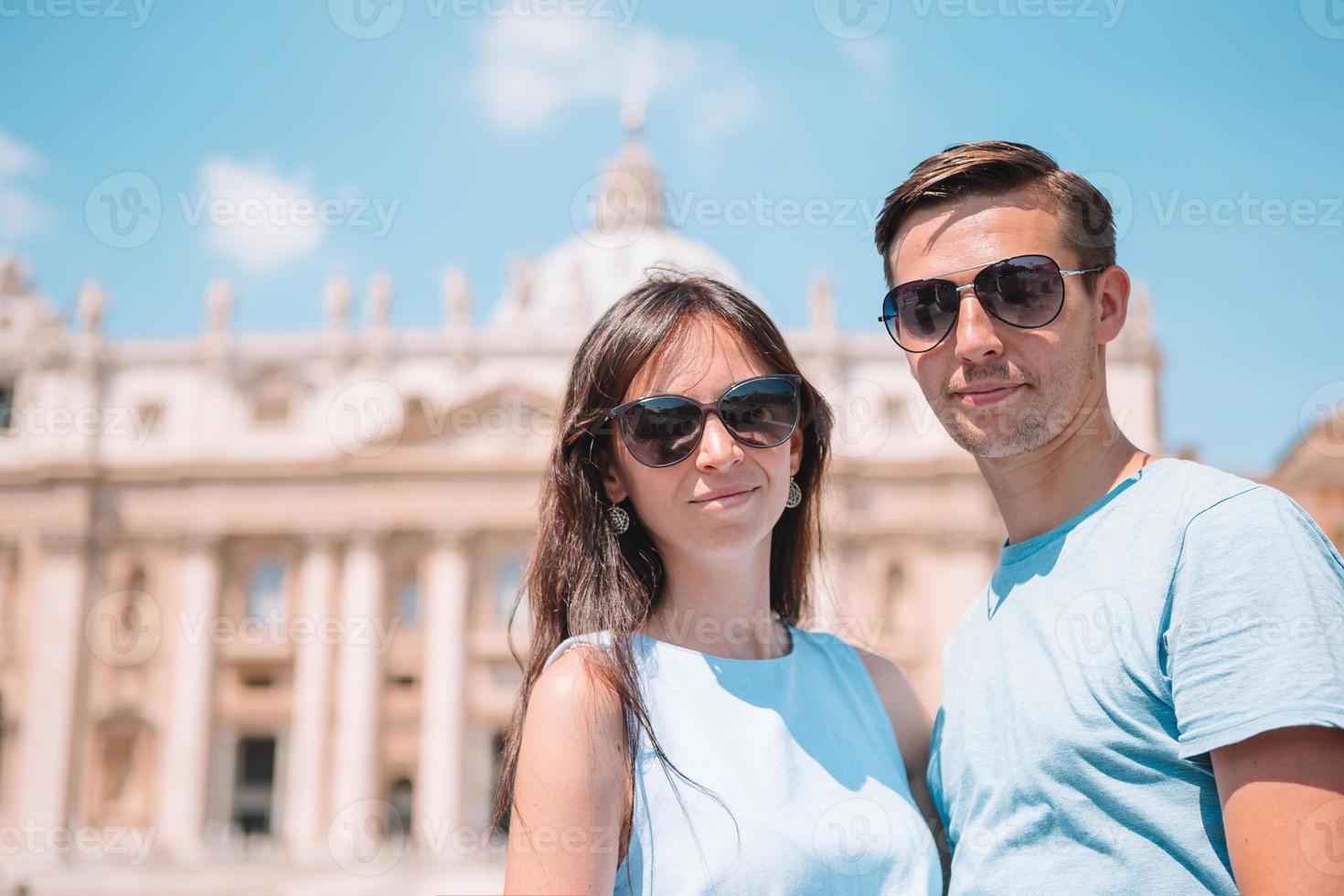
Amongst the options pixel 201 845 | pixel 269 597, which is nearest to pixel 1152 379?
pixel 269 597

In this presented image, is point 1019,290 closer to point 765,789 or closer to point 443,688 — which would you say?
point 765,789

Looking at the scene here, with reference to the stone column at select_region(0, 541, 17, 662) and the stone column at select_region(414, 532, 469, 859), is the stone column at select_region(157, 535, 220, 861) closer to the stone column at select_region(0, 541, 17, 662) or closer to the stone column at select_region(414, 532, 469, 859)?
the stone column at select_region(0, 541, 17, 662)

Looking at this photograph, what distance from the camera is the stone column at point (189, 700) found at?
1229 inches

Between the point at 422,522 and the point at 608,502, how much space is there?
30.4m

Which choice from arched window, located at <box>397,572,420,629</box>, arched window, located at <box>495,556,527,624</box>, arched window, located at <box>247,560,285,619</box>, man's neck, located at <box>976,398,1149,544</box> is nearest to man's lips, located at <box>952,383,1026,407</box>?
man's neck, located at <box>976,398,1149,544</box>

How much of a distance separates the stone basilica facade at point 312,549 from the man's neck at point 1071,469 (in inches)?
1119

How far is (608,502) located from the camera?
294 centimetres

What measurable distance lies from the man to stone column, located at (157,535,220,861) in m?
31.7

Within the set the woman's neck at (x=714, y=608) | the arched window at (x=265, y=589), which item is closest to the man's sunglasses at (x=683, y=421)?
the woman's neck at (x=714, y=608)

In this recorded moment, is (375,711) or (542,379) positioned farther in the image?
(542,379)

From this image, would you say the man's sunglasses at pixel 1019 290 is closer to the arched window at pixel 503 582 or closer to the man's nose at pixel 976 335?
the man's nose at pixel 976 335

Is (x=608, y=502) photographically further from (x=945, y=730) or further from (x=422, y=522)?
(x=422, y=522)

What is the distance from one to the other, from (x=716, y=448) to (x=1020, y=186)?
3.21 feet

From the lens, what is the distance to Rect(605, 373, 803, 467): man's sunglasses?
274cm
